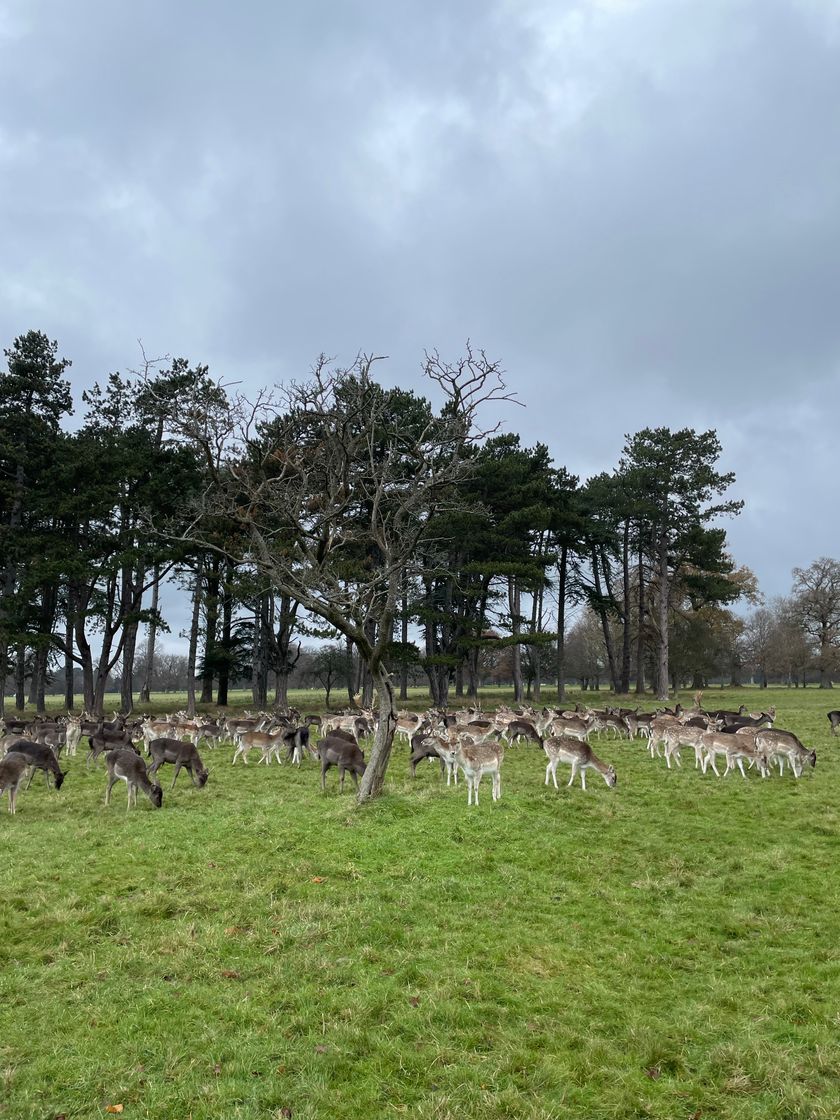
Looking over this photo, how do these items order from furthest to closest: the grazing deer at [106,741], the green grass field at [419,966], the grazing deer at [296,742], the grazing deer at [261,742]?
1. the grazing deer at [261,742]
2. the grazing deer at [296,742]
3. the grazing deer at [106,741]
4. the green grass field at [419,966]

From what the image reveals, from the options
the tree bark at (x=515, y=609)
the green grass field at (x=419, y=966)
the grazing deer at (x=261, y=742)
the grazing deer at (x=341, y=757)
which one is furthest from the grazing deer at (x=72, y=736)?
the tree bark at (x=515, y=609)

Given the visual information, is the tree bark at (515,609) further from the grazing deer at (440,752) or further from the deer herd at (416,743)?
the grazing deer at (440,752)

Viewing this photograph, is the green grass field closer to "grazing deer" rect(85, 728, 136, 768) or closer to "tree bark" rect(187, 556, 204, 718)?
"grazing deer" rect(85, 728, 136, 768)

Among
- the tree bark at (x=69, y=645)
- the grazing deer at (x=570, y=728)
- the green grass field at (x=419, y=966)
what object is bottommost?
the green grass field at (x=419, y=966)

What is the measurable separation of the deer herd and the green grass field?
163 cm

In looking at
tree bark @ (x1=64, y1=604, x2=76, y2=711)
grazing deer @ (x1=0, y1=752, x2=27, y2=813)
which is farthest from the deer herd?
tree bark @ (x1=64, y1=604, x2=76, y2=711)

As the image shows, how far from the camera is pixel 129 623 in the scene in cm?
3759

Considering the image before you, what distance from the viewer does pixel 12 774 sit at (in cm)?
1336

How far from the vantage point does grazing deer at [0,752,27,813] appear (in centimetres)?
1320

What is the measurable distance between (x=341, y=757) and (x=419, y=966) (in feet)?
29.0

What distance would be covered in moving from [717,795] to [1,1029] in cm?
1392

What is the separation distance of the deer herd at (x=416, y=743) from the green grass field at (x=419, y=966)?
163 centimetres

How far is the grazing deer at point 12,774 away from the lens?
1320cm

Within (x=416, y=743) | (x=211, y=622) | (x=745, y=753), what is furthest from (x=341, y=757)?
(x=211, y=622)
